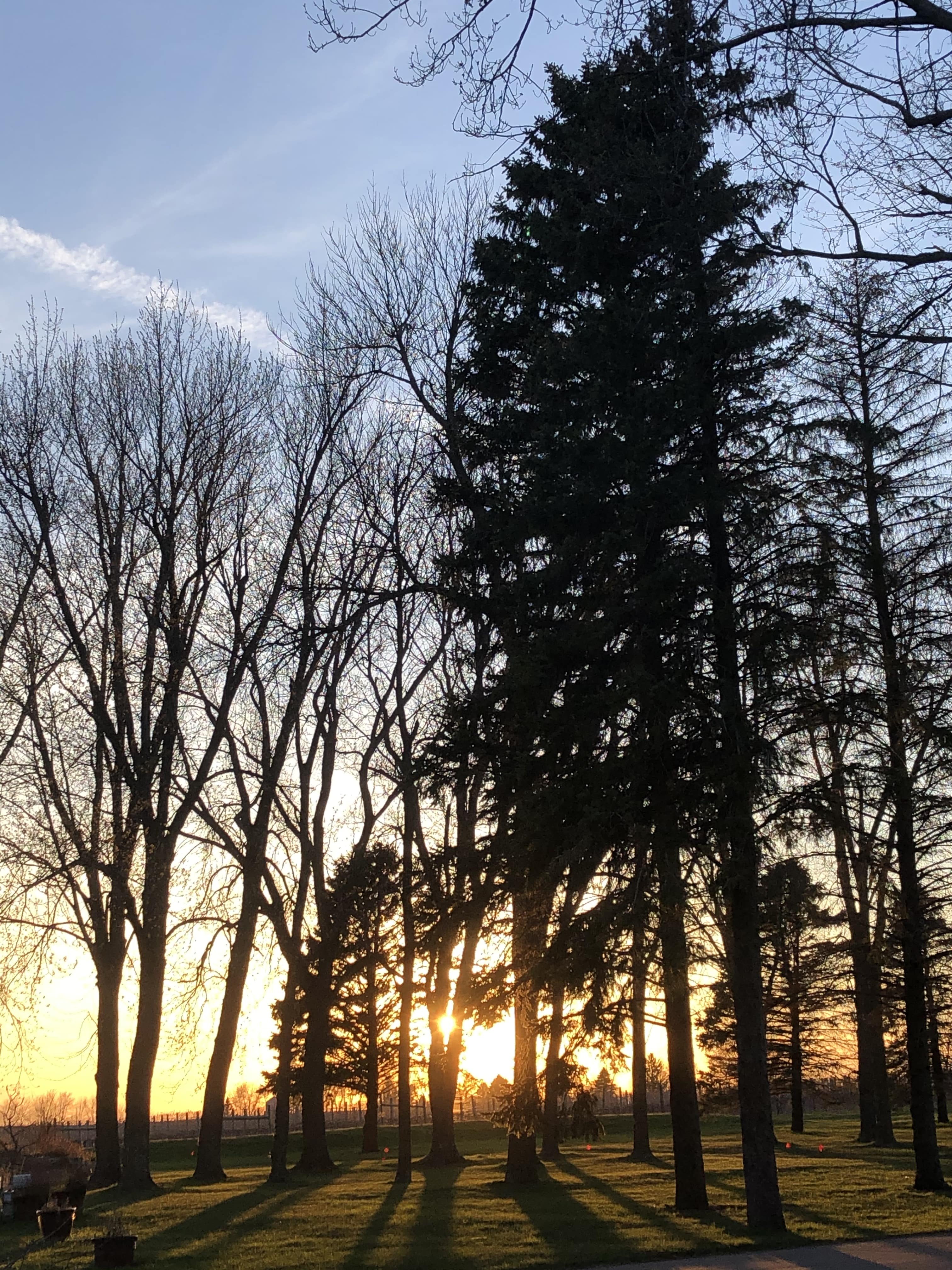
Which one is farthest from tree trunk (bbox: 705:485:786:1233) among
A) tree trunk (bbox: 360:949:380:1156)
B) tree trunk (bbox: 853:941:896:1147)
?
tree trunk (bbox: 360:949:380:1156)

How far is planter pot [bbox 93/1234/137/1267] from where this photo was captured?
11250 millimetres

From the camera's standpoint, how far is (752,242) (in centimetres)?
928

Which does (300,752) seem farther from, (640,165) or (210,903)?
(640,165)

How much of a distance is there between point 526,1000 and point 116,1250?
16.3ft

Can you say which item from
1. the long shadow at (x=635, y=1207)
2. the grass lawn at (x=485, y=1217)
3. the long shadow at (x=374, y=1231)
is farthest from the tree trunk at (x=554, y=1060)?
the long shadow at (x=374, y=1231)

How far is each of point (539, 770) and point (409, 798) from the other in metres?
9.55

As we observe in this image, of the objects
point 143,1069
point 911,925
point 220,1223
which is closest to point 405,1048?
point 143,1069

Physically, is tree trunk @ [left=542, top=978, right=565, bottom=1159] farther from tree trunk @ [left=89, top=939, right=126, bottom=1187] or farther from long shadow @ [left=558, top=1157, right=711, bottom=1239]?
tree trunk @ [left=89, top=939, right=126, bottom=1187]

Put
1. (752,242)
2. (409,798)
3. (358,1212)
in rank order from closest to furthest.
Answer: (752,242)
(358,1212)
(409,798)

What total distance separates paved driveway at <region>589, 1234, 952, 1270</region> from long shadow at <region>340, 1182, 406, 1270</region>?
277cm

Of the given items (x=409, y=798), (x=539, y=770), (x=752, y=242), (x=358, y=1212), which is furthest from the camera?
(x=409, y=798)

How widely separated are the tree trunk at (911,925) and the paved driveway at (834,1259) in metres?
5.25

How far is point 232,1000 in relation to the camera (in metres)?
23.0

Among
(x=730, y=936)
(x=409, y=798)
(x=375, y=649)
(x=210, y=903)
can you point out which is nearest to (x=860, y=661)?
(x=730, y=936)
